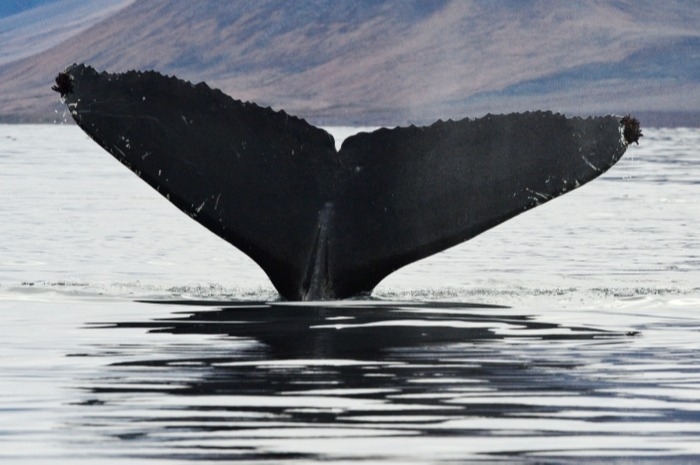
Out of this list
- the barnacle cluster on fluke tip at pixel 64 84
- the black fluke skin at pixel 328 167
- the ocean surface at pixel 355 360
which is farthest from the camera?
the black fluke skin at pixel 328 167

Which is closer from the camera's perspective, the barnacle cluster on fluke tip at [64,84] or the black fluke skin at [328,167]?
the barnacle cluster on fluke tip at [64,84]

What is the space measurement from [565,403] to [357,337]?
7.15 ft

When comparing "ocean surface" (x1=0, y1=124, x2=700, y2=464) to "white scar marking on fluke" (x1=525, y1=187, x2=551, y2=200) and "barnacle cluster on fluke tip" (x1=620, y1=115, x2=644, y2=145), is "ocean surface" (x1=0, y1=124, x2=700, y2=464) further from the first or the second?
"barnacle cluster on fluke tip" (x1=620, y1=115, x2=644, y2=145)

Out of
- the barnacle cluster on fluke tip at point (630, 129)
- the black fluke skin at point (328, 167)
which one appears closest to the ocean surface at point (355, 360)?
the black fluke skin at point (328, 167)

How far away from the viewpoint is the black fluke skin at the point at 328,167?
8.45 metres

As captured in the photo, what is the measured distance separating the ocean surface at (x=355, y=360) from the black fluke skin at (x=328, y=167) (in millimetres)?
497

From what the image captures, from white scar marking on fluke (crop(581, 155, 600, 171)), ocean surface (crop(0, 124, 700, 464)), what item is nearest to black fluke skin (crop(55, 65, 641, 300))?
white scar marking on fluke (crop(581, 155, 600, 171))

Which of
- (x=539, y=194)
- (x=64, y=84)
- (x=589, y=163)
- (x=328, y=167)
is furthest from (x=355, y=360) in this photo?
(x=64, y=84)

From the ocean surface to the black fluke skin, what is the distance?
50 centimetres

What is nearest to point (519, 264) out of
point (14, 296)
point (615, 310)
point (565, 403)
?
point (615, 310)

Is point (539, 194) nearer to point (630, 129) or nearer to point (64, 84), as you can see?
point (630, 129)

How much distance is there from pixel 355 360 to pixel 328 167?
1.47m

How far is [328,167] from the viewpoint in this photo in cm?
871

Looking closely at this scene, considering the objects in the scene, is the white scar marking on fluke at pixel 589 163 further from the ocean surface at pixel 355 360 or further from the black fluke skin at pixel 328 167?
the ocean surface at pixel 355 360
